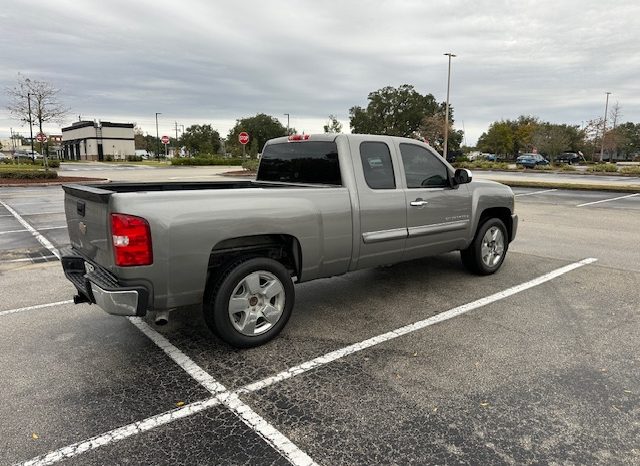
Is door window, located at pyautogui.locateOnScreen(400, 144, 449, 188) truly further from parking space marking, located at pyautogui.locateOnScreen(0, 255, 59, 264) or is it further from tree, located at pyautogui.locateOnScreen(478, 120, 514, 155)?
tree, located at pyautogui.locateOnScreen(478, 120, 514, 155)

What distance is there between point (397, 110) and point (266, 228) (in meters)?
81.9

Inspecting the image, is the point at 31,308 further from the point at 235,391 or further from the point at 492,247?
the point at 492,247

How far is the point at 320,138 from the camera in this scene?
474 centimetres

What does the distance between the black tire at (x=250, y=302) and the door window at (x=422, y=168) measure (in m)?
1.97

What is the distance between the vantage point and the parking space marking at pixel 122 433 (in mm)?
2521

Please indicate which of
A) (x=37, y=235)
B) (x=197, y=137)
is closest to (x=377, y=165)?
(x=37, y=235)

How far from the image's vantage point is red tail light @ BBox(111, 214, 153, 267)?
318cm

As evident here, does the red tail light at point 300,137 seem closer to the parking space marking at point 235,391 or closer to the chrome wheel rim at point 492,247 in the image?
the parking space marking at point 235,391

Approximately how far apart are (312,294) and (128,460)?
10.2ft

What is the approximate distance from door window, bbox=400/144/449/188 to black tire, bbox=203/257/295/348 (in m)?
1.97

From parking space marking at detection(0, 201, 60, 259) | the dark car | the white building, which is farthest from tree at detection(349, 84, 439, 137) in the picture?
parking space marking at detection(0, 201, 60, 259)

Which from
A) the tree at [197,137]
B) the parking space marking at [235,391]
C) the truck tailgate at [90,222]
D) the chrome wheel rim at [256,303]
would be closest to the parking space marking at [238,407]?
the parking space marking at [235,391]

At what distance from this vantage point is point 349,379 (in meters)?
3.40

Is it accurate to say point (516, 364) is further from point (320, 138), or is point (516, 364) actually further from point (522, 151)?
point (522, 151)
